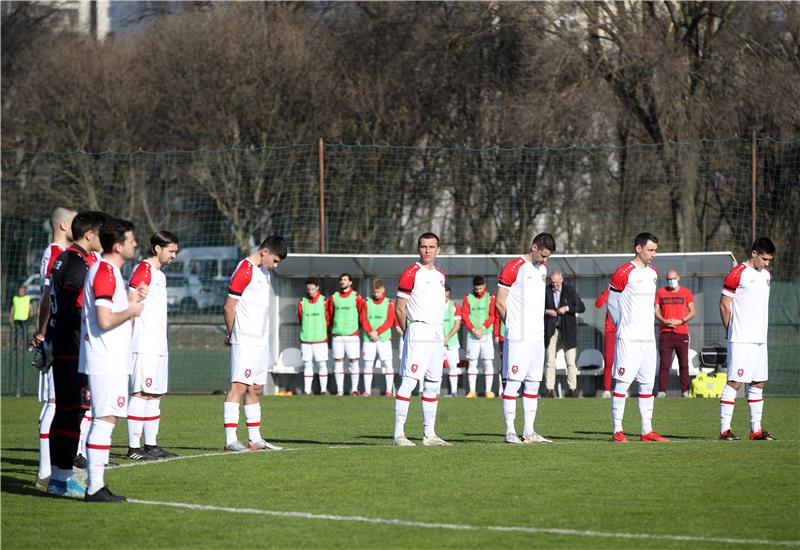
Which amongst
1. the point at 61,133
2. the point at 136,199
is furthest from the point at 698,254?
the point at 61,133

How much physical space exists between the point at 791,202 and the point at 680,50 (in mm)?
10050

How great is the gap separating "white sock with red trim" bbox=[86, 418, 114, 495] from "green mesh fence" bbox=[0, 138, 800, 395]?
14577 mm

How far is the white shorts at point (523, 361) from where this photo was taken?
44.6 ft

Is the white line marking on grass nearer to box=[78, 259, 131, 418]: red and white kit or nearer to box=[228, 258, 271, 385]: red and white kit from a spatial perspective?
box=[78, 259, 131, 418]: red and white kit

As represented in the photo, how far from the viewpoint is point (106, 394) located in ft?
30.0

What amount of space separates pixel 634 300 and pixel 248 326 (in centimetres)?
445

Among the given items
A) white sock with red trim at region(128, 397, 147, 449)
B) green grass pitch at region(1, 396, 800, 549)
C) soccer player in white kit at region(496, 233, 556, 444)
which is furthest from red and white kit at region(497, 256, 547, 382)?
white sock with red trim at region(128, 397, 147, 449)

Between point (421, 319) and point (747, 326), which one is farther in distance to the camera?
point (747, 326)

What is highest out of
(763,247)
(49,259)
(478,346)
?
(763,247)

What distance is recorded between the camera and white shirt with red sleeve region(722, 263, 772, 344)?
13953 mm

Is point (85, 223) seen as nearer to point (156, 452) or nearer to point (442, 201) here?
point (156, 452)

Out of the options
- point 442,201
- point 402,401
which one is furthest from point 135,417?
point 442,201

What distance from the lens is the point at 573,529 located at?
8109 millimetres

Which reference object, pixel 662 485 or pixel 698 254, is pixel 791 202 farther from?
pixel 662 485
